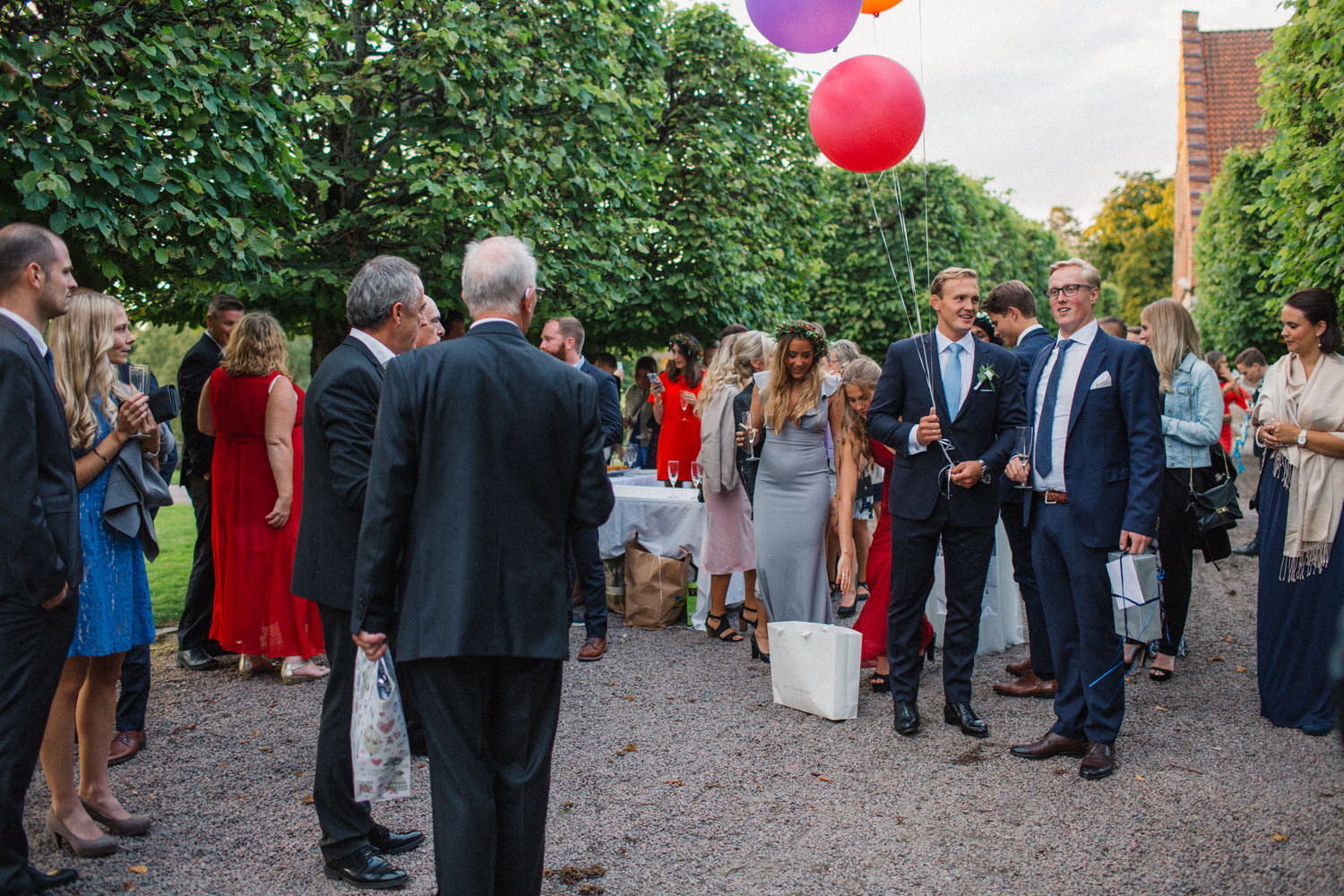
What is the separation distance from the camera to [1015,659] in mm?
6723

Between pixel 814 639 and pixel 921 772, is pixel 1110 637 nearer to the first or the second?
pixel 921 772

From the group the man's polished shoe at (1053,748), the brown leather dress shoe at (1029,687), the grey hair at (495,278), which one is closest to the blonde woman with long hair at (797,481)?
the brown leather dress shoe at (1029,687)

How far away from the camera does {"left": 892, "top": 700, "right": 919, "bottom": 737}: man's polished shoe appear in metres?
5.12

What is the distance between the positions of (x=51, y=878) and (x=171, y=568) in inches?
352

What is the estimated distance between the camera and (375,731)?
294 cm

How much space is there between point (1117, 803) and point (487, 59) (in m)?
8.70

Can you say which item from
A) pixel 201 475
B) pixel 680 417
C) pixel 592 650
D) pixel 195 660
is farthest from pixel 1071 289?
pixel 195 660

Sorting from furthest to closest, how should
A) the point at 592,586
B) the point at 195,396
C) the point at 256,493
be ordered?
the point at 592,586 → the point at 195,396 → the point at 256,493

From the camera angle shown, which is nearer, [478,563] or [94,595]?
[478,563]

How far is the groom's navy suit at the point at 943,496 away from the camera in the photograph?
5043mm

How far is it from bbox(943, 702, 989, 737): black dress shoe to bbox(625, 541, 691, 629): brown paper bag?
2913 millimetres

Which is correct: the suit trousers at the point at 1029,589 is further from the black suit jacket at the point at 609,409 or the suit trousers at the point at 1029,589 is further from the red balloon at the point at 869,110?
the black suit jacket at the point at 609,409

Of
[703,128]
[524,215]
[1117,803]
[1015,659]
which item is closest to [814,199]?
[703,128]

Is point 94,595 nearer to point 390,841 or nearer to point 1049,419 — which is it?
point 390,841
